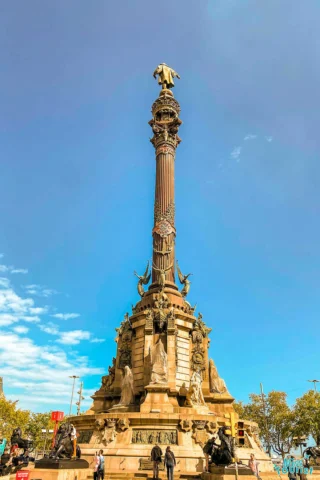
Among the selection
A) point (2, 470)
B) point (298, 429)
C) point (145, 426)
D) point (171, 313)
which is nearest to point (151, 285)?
point (171, 313)

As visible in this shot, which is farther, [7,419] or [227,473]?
[7,419]

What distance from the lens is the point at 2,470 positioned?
1805cm

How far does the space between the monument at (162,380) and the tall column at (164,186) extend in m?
0.08

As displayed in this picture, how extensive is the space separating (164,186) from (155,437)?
20.2 metres

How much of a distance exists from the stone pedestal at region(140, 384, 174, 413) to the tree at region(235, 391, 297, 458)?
37.4 m

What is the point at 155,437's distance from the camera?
21.0 meters

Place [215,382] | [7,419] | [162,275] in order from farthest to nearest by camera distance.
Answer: [7,419] < [162,275] < [215,382]

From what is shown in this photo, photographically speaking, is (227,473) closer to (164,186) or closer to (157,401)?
(157,401)

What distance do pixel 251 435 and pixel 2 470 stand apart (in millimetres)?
14422

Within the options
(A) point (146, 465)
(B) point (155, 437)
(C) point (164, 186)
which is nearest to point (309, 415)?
(C) point (164, 186)

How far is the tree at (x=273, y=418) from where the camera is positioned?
55250 millimetres

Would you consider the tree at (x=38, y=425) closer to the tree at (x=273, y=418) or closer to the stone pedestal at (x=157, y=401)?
the tree at (x=273, y=418)

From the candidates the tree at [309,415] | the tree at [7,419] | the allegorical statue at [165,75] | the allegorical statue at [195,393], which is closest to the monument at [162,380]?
the allegorical statue at [195,393]

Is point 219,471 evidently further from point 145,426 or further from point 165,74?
point 165,74
